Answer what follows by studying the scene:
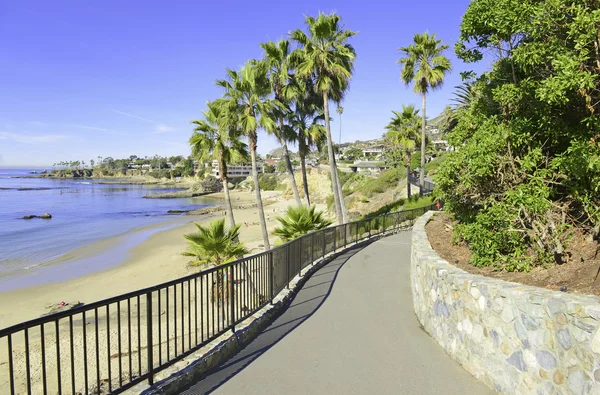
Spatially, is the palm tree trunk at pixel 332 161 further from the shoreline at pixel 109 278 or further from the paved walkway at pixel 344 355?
the paved walkway at pixel 344 355

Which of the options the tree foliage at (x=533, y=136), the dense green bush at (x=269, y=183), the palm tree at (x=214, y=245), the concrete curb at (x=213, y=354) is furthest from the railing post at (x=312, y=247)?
the dense green bush at (x=269, y=183)

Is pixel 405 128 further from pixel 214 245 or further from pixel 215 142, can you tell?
pixel 214 245

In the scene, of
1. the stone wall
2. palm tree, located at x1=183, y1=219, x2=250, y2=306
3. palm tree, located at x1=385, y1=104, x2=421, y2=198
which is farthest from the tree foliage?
palm tree, located at x1=385, y1=104, x2=421, y2=198

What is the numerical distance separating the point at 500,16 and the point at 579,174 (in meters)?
2.52

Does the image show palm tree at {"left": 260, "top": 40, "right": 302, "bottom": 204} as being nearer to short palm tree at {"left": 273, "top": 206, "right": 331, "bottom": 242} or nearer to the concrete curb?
short palm tree at {"left": 273, "top": 206, "right": 331, "bottom": 242}

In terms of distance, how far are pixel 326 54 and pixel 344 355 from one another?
1679cm

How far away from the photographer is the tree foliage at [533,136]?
5137 mm

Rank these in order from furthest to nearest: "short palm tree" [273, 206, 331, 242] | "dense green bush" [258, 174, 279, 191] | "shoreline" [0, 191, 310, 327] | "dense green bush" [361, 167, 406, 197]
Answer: "dense green bush" [258, 174, 279, 191] < "dense green bush" [361, 167, 406, 197] < "shoreline" [0, 191, 310, 327] < "short palm tree" [273, 206, 331, 242]

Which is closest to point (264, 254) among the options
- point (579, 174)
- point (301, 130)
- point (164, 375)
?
point (164, 375)

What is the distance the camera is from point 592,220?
5.88 m

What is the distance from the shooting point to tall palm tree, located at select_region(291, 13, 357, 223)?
19.6 m

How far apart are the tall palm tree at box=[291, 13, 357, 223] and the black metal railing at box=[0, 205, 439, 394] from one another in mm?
7426

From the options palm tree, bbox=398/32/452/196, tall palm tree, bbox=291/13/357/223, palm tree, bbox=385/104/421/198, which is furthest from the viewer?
palm tree, bbox=385/104/421/198

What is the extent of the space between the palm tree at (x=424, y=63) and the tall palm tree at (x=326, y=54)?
27.1 feet
